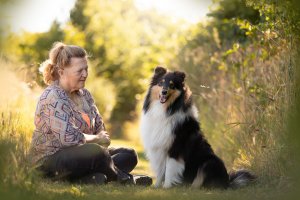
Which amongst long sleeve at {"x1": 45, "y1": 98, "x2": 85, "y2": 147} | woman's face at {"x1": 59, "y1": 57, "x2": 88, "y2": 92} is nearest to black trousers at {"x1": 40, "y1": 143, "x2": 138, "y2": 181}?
long sleeve at {"x1": 45, "y1": 98, "x2": 85, "y2": 147}

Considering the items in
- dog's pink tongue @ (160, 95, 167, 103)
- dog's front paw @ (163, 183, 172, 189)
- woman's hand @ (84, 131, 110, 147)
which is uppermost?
dog's pink tongue @ (160, 95, 167, 103)

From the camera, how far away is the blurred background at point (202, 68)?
6.13m

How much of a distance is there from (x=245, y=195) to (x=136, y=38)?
17.8 m

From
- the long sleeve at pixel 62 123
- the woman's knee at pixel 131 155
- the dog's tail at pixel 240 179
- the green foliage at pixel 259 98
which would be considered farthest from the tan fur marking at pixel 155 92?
the dog's tail at pixel 240 179

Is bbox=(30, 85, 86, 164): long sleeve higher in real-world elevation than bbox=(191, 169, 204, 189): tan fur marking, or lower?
higher

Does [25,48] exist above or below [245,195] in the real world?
above

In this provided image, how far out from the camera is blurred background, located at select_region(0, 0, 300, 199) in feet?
20.1

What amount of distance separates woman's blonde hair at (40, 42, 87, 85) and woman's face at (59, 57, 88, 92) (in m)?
0.06

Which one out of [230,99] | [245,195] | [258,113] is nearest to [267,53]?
[258,113]

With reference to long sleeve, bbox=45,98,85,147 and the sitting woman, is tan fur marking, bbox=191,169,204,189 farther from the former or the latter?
long sleeve, bbox=45,98,85,147

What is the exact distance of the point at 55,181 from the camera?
21.7 ft

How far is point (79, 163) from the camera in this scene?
22.0 ft

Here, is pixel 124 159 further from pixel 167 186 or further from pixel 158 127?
pixel 167 186

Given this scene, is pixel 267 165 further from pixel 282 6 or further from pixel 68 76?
pixel 68 76
